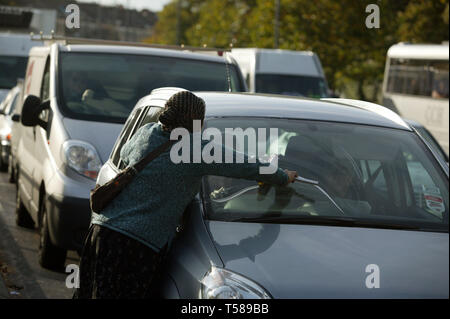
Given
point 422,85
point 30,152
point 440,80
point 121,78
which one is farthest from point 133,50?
point 422,85

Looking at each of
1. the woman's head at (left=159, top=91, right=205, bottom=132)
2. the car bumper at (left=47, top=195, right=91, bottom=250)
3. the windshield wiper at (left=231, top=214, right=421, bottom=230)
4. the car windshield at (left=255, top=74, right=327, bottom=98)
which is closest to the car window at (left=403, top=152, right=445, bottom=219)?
the windshield wiper at (left=231, top=214, right=421, bottom=230)

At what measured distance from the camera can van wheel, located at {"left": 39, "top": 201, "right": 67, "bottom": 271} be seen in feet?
26.8

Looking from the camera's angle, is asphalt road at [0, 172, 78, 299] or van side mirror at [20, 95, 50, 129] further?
van side mirror at [20, 95, 50, 129]

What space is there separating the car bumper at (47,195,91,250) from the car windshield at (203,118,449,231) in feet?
9.61

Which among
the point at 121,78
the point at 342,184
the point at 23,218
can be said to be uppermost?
the point at 121,78

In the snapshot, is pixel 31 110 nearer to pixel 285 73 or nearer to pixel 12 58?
pixel 285 73

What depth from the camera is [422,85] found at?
2745 cm

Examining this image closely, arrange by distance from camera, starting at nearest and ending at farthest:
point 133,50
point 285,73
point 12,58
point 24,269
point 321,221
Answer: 1. point 321,221
2. point 24,269
3. point 133,50
4. point 285,73
5. point 12,58

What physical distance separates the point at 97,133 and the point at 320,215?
13.6 ft

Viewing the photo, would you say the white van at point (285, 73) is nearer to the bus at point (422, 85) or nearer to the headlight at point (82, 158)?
the bus at point (422, 85)

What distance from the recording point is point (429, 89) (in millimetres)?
27031

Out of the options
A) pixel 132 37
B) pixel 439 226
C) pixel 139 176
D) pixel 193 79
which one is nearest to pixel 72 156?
pixel 193 79

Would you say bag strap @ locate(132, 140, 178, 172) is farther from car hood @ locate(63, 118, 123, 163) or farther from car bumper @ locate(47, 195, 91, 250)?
car hood @ locate(63, 118, 123, 163)

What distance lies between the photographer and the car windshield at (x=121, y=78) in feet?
29.4
